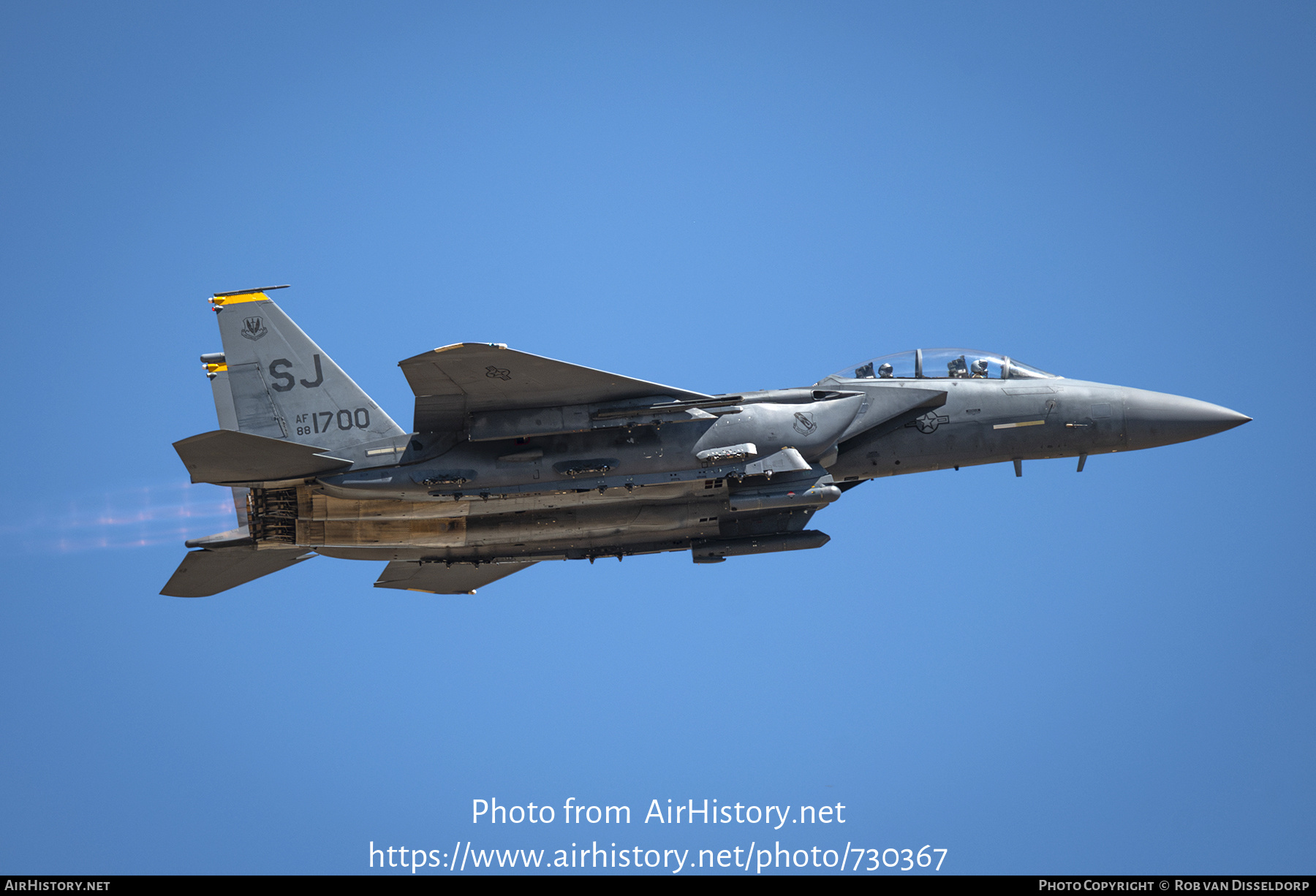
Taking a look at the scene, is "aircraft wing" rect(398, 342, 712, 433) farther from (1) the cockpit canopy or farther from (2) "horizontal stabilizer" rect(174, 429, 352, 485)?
(1) the cockpit canopy

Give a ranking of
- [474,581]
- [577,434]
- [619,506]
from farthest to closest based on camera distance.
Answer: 1. [474,581]
2. [619,506]
3. [577,434]

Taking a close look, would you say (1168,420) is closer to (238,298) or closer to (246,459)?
(246,459)

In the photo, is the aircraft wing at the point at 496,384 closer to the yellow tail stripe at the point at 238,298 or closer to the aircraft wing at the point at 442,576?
the yellow tail stripe at the point at 238,298

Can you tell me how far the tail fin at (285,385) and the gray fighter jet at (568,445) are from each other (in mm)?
23

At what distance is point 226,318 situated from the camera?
57.9 feet

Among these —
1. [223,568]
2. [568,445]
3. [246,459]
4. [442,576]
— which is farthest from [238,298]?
[442,576]

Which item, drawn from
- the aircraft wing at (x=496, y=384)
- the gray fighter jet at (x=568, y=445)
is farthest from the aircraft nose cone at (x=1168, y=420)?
the aircraft wing at (x=496, y=384)

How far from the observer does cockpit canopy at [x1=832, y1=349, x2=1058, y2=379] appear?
59.2 feet

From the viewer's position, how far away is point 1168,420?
18188 mm

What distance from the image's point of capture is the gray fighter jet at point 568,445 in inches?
638

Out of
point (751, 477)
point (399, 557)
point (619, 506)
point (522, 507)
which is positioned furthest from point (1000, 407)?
point (399, 557)

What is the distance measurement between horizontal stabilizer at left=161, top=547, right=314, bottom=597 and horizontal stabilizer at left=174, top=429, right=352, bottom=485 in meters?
2.33
